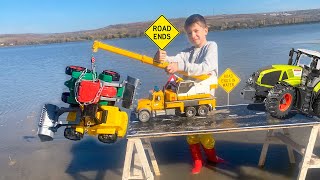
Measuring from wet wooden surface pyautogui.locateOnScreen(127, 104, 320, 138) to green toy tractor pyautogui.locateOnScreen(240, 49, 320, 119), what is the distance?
159 millimetres

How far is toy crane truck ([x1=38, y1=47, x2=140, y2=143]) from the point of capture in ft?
15.8

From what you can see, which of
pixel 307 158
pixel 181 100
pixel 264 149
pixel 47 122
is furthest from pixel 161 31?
pixel 307 158

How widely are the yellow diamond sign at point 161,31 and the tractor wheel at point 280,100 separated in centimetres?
175

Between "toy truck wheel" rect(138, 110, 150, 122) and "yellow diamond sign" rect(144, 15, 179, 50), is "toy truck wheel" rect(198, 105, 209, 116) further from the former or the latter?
"yellow diamond sign" rect(144, 15, 179, 50)

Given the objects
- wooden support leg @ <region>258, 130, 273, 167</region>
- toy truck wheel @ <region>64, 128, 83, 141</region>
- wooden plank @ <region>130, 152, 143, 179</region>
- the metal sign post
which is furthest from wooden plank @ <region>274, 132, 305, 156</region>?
toy truck wheel @ <region>64, 128, 83, 141</region>

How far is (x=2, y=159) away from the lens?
7648mm

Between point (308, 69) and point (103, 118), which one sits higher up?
point (308, 69)

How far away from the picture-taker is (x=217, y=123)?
520 cm

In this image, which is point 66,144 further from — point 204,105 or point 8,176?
point 204,105

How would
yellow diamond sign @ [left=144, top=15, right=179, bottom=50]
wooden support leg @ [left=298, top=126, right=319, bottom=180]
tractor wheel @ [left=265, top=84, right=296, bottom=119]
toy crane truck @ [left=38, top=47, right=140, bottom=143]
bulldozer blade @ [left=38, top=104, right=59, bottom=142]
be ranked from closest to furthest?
toy crane truck @ [left=38, top=47, right=140, bottom=143]
bulldozer blade @ [left=38, top=104, right=59, bottom=142]
wooden support leg @ [left=298, top=126, right=319, bottom=180]
tractor wheel @ [left=265, top=84, right=296, bottom=119]
yellow diamond sign @ [left=144, top=15, right=179, bottom=50]

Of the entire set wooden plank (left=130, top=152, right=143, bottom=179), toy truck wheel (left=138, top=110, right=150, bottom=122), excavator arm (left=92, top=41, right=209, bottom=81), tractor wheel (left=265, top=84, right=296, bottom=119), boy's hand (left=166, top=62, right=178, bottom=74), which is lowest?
wooden plank (left=130, top=152, right=143, bottom=179)

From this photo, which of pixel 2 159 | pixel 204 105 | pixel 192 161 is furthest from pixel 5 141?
pixel 204 105

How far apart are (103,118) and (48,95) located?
9246 millimetres

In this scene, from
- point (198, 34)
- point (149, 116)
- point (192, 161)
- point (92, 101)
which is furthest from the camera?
point (192, 161)
